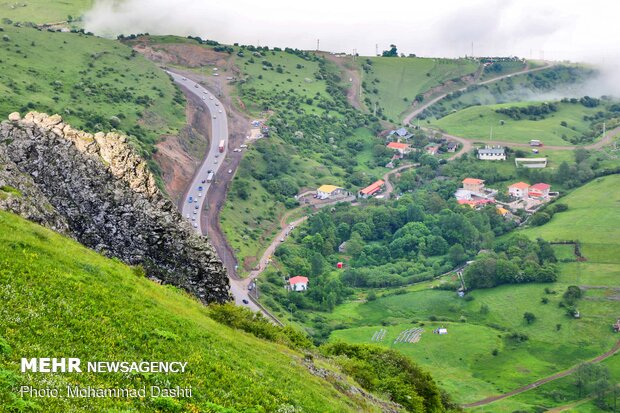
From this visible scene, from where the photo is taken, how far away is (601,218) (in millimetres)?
149250

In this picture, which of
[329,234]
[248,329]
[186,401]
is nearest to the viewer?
[186,401]

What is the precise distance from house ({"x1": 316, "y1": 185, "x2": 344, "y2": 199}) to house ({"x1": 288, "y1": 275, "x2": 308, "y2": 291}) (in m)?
44.5

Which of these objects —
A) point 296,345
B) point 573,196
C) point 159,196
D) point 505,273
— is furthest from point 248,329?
point 573,196

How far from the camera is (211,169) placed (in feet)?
505

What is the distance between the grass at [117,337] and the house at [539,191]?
147m

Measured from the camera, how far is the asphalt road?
11206cm

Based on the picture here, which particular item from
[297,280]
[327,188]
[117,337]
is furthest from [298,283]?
[117,337]

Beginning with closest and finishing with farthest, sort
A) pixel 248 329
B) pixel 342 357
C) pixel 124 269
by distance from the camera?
pixel 124 269 < pixel 248 329 < pixel 342 357

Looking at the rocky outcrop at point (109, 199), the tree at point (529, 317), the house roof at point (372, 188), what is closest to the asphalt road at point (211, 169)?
the house roof at point (372, 188)

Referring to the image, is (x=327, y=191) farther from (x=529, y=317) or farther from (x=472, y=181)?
(x=529, y=317)

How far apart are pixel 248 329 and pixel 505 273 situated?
323ft

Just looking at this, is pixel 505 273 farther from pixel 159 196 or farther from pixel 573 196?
pixel 159 196

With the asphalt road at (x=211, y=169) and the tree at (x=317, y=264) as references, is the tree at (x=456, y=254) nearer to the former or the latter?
the tree at (x=317, y=264)

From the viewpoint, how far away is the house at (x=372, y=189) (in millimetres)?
175875
